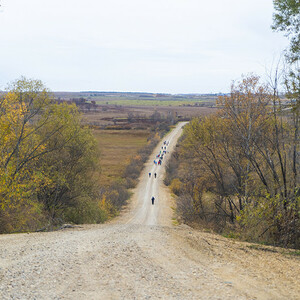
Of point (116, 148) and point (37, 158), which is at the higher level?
point (37, 158)

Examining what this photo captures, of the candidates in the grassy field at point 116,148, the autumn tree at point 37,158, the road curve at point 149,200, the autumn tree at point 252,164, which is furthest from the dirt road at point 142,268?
the grassy field at point 116,148

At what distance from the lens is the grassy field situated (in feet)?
199

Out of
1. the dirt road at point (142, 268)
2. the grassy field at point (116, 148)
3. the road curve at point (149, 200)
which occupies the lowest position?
the road curve at point (149, 200)

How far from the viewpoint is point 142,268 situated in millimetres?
7461

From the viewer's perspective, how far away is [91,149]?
26.7 metres

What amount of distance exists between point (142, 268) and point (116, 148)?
271 ft

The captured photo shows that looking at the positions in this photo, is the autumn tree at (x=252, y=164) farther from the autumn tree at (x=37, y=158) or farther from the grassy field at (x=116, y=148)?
the grassy field at (x=116, y=148)

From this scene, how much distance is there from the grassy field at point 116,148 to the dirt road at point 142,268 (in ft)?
135

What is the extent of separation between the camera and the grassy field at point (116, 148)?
6072cm

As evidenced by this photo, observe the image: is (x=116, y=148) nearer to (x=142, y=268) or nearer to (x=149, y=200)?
(x=149, y=200)

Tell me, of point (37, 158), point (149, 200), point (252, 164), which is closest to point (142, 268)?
point (252, 164)

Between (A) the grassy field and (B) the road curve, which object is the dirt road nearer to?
(B) the road curve

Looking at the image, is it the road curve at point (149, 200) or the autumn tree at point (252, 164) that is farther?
the road curve at point (149, 200)

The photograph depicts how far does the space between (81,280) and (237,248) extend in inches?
199
